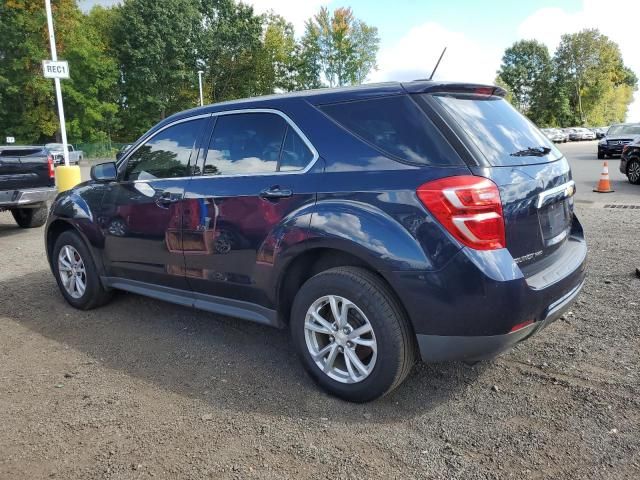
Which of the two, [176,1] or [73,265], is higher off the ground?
[176,1]

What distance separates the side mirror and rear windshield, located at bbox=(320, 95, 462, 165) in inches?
89.8

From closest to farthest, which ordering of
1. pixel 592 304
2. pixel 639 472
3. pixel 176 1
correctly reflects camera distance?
pixel 639 472 < pixel 592 304 < pixel 176 1

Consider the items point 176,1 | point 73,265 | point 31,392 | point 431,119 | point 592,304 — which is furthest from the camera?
point 176,1

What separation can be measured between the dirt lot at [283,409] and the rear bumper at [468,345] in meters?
0.39

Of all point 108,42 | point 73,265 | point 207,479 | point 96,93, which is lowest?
point 207,479

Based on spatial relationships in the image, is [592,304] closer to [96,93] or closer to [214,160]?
[214,160]

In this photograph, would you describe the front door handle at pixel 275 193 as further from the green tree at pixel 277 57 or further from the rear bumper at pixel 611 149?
the green tree at pixel 277 57

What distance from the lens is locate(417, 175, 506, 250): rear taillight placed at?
251 centimetres

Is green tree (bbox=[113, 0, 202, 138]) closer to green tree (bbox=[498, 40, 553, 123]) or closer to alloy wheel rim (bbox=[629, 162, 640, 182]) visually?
alloy wheel rim (bbox=[629, 162, 640, 182])

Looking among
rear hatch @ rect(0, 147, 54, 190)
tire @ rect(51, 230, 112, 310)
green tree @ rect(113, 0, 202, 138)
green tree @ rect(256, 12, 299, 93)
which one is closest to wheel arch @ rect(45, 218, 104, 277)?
tire @ rect(51, 230, 112, 310)

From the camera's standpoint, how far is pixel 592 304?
4.34 m

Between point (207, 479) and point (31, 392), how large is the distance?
5.24 feet

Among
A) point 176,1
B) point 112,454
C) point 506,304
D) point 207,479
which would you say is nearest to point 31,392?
point 112,454

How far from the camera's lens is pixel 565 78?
7600cm
